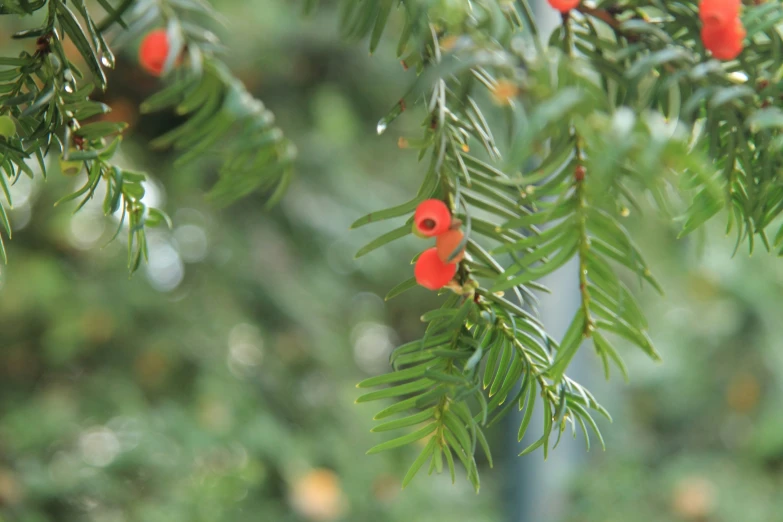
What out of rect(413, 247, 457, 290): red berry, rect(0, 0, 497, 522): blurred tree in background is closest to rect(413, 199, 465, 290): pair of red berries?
rect(413, 247, 457, 290): red berry

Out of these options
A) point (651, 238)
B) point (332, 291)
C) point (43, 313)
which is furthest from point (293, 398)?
point (651, 238)

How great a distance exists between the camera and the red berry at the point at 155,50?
163 mm

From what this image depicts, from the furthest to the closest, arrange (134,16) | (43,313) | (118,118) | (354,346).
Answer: (354,346) → (118,118) → (43,313) → (134,16)

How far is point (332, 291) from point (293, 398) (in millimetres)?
171

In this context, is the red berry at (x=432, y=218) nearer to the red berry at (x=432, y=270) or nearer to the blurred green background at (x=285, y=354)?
the red berry at (x=432, y=270)

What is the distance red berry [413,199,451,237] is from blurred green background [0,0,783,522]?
701mm

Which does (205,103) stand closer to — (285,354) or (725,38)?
(725,38)

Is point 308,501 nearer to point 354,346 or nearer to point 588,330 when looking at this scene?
point 354,346

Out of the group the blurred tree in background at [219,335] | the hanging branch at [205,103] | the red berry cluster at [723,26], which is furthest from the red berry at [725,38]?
the blurred tree in background at [219,335]

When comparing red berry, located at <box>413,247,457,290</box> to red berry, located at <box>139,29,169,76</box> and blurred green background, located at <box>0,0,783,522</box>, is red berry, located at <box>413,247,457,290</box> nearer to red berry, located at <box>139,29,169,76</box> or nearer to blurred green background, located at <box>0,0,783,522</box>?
red berry, located at <box>139,29,169,76</box>

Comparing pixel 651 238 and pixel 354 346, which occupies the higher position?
pixel 651 238

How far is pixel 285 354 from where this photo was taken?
108 centimetres

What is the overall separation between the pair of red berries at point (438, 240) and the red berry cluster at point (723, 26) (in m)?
0.08

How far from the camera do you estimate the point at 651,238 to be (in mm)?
1265
